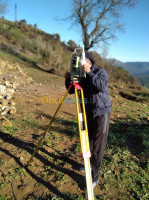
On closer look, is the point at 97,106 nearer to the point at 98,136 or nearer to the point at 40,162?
the point at 98,136

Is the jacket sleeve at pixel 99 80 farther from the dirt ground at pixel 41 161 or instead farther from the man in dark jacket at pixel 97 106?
the dirt ground at pixel 41 161

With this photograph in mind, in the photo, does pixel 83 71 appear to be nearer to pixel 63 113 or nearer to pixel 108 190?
pixel 108 190

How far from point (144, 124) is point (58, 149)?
117 inches

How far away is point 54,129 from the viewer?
3891 mm

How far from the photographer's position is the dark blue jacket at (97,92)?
1792 millimetres

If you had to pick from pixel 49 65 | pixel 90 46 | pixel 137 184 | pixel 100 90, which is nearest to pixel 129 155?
pixel 137 184

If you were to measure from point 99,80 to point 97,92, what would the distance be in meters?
0.21

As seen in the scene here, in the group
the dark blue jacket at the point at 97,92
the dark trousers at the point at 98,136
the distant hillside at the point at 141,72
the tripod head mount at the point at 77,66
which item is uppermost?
the distant hillside at the point at 141,72

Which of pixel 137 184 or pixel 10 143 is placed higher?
pixel 10 143

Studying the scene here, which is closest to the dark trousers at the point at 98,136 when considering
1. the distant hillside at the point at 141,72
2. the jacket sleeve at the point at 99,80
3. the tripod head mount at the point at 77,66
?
the jacket sleeve at the point at 99,80

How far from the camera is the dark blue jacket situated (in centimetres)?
179

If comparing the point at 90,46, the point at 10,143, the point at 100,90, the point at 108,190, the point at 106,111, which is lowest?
the point at 108,190

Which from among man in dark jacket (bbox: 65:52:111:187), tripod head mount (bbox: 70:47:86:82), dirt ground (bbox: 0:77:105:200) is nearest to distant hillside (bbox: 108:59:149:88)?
dirt ground (bbox: 0:77:105:200)

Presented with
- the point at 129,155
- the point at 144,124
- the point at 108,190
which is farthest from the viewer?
the point at 144,124
